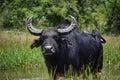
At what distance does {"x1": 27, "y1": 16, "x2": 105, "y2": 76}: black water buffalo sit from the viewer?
407 inches

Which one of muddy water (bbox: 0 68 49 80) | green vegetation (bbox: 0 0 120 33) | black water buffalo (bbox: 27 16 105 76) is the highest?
black water buffalo (bbox: 27 16 105 76)

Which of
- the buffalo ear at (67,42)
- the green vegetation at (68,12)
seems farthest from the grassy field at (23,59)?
the green vegetation at (68,12)

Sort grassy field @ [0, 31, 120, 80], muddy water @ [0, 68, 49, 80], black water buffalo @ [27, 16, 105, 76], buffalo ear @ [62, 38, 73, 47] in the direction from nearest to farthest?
1. black water buffalo @ [27, 16, 105, 76]
2. buffalo ear @ [62, 38, 73, 47]
3. muddy water @ [0, 68, 49, 80]
4. grassy field @ [0, 31, 120, 80]

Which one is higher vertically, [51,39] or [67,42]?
[51,39]

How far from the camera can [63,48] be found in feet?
35.7

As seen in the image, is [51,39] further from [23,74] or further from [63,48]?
[23,74]

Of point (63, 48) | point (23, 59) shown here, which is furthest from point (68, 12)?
point (63, 48)

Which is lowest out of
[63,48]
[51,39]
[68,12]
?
[68,12]

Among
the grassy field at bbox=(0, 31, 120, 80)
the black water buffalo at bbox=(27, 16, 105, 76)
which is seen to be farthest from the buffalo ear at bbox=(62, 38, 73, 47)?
the grassy field at bbox=(0, 31, 120, 80)

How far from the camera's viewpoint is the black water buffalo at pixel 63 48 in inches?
407

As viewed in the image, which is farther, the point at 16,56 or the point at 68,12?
the point at 68,12

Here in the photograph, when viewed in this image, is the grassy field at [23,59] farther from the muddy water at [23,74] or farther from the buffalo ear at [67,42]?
the buffalo ear at [67,42]

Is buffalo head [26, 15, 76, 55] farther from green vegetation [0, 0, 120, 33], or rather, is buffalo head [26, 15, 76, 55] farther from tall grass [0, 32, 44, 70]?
green vegetation [0, 0, 120, 33]

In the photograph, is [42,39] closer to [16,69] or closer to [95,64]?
[95,64]
